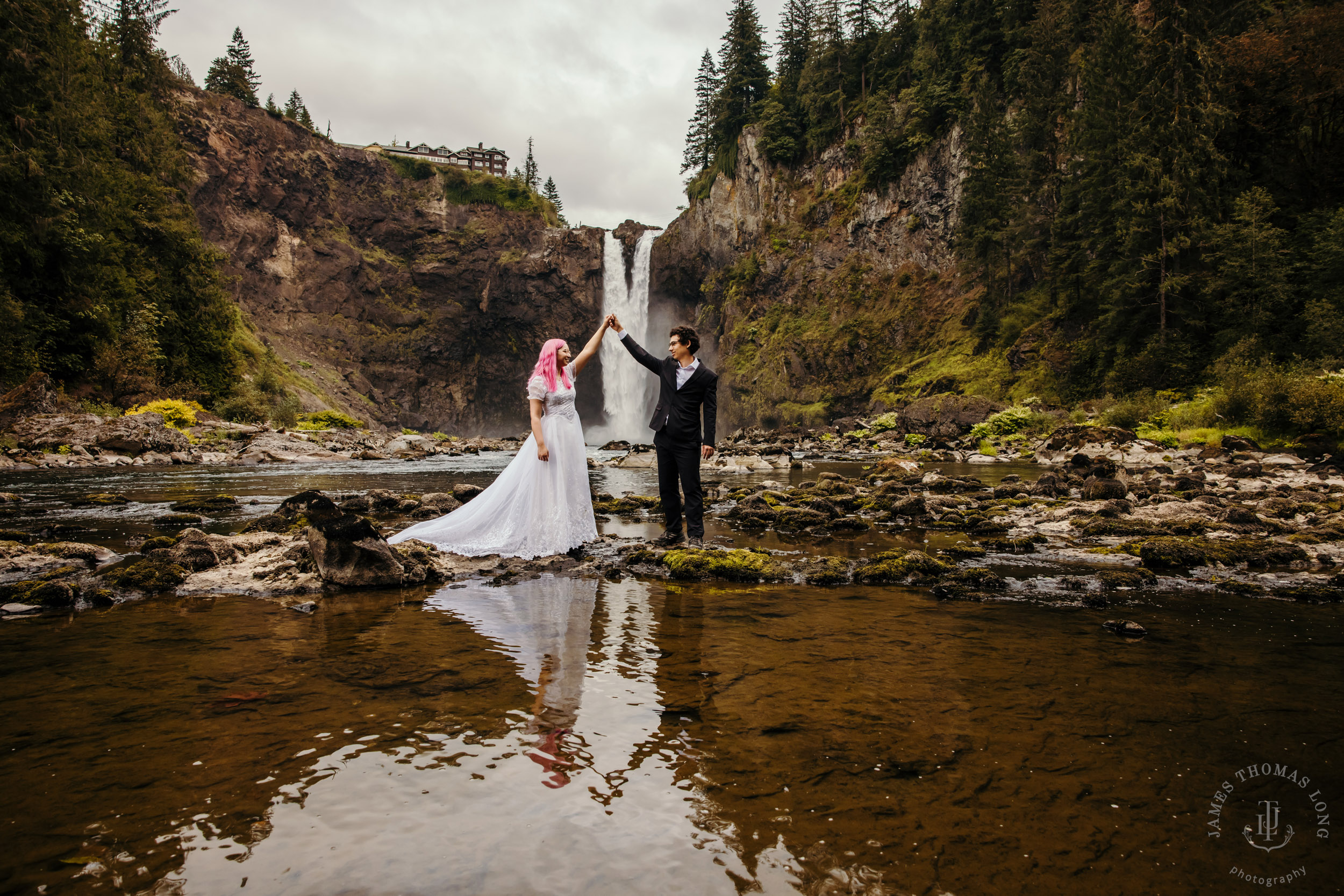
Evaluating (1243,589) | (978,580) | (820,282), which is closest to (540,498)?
(978,580)

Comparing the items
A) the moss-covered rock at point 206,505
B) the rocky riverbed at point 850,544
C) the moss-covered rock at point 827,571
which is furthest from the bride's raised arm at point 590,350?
the moss-covered rock at point 206,505

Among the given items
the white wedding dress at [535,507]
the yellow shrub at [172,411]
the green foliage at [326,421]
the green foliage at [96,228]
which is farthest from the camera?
the green foliage at [326,421]

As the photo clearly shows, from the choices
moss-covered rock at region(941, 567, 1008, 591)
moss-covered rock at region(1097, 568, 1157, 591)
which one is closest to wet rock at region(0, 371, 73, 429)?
moss-covered rock at region(941, 567, 1008, 591)

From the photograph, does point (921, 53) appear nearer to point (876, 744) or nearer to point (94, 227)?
point (94, 227)

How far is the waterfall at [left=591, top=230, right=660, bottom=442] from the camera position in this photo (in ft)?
210

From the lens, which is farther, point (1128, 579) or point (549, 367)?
point (549, 367)

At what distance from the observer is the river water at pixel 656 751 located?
204 cm

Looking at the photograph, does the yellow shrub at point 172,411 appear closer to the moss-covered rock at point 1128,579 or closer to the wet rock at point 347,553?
the wet rock at point 347,553

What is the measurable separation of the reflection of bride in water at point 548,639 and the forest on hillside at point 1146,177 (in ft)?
83.5

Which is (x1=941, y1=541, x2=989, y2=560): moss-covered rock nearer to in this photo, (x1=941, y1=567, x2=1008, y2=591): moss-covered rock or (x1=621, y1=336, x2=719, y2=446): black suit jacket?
(x1=941, y1=567, x2=1008, y2=591): moss-covered rock

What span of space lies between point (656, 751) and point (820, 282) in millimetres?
60029

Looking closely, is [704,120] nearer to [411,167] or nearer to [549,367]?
[411,167]

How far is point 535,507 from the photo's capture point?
780cm

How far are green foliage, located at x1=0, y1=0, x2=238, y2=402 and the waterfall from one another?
33.2 metres
